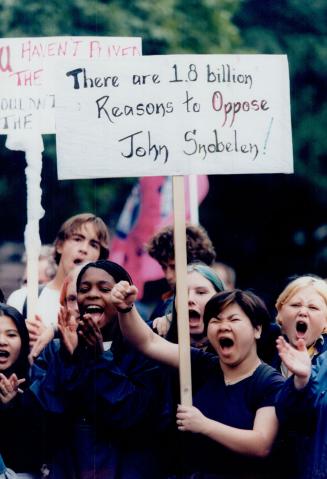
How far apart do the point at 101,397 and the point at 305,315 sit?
2.83 feet

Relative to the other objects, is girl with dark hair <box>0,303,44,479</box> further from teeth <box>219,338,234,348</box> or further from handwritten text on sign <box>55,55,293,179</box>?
teeth <box>219,338,234,348</box>

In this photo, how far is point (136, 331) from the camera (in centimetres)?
588

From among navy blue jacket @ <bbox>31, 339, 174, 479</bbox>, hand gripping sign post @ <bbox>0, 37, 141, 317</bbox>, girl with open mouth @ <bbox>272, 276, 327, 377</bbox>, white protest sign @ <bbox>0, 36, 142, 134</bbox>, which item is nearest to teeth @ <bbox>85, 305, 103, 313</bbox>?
navy blue jacket @ <bbox>31, 339, 174, 479</bbox>

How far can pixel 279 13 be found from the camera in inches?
500

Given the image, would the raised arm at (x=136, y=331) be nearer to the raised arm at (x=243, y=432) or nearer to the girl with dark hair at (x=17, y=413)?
the raised arm at (x=243, y=432)

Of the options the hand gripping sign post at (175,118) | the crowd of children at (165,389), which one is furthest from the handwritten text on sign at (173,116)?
the crowd of children at (165,389)

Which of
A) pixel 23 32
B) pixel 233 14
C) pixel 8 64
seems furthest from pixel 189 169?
pixel 233 14

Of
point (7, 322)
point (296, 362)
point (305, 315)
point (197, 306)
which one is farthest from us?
point (197, 306)

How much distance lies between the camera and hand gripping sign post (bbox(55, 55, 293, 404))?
20.1 ft

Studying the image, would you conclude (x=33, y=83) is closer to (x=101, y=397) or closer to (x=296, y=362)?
(x=101, y=397)

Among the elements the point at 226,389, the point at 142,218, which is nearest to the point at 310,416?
the point at 226,389

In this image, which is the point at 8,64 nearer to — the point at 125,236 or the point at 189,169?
the point at 189,169

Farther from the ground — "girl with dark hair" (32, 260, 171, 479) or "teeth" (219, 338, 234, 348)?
"teeth" (219, 338, 234, 348)

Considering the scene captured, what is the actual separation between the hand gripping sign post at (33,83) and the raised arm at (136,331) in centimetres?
120
